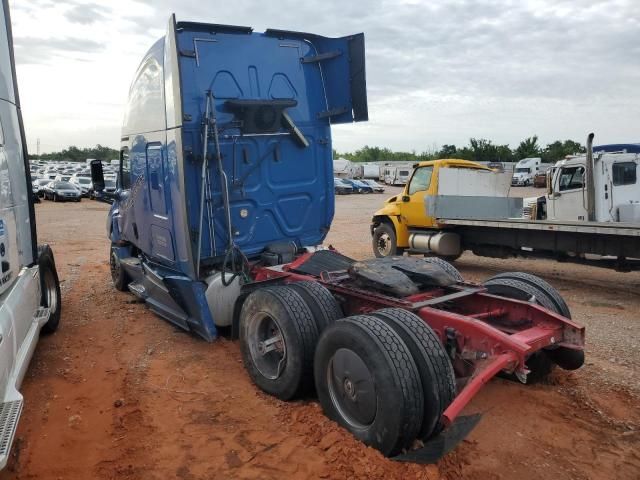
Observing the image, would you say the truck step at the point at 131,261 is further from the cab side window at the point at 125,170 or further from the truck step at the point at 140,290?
the cab side window at the point at 125,170

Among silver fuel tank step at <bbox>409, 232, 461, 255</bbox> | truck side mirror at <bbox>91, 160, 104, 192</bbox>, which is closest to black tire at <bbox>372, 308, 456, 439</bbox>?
truck side mirror at <bbox>91, 160, 104, 192</bbox>

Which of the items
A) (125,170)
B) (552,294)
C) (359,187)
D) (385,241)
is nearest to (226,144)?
(125,170)

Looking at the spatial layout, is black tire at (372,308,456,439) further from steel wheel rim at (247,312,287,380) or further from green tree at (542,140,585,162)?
green tree at (542,140,585,162)

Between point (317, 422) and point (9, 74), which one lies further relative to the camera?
point (9, 74)

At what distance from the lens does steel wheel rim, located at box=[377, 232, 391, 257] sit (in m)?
12.2

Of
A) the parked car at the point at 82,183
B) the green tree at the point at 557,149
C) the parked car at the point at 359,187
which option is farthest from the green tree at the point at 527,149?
the parked car at the point at 82,183

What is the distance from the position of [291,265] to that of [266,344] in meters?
1.20

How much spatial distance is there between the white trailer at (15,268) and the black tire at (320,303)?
7.21 ft

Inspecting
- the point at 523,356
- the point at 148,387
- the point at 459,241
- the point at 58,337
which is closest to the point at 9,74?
the point at 58,337

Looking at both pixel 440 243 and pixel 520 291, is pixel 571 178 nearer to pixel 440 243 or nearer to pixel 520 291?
pixel 440 243

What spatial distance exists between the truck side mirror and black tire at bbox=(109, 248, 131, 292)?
1.20m

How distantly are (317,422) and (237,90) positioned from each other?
3.74m

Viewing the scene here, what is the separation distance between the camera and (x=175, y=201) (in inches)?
222

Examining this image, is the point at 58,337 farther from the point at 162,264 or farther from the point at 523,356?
the point at 523,356
